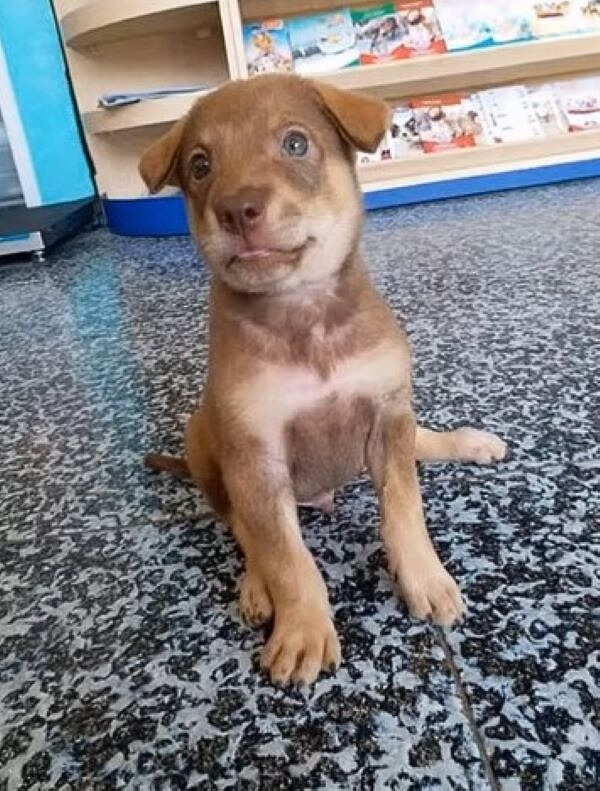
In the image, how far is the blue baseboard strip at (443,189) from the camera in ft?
8.45

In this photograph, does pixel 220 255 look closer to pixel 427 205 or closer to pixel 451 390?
pixel 451 390

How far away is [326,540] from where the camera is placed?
798 millimetres

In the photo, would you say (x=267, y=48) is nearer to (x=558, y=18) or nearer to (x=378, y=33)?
(x=378, y=33)

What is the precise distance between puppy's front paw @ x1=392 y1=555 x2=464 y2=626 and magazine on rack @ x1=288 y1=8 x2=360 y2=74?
6.77 ft

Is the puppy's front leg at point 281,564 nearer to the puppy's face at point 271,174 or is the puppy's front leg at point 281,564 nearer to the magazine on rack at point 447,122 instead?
the puppy's face at point 271,174

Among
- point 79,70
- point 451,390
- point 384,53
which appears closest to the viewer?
point 451,390

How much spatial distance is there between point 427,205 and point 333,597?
2.06m

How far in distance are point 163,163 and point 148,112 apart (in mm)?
1717

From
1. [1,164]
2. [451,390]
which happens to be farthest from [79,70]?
[451,390]

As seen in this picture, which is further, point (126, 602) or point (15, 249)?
point (15, 249)

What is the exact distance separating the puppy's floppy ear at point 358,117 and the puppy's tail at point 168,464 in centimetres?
43

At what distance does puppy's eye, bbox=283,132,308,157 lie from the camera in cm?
72

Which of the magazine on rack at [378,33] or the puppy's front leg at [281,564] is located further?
the magazine on rack at [378,33]

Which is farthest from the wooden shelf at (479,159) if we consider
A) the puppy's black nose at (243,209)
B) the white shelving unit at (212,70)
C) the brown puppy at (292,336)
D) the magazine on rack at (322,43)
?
the puppy's black nose at (243,209)
